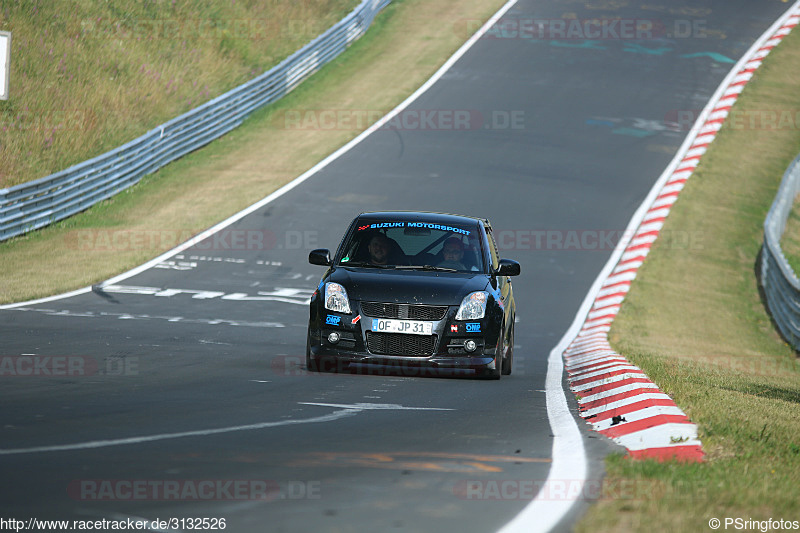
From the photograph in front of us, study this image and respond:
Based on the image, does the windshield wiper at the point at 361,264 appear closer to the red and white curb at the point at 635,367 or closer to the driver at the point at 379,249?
the driver at the point at 379,249

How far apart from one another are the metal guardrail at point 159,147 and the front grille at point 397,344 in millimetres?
11877

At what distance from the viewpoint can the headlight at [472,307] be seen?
10.6 m

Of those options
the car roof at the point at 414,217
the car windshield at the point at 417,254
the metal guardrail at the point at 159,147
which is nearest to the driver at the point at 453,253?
A: the car windshield at the point at 417,254

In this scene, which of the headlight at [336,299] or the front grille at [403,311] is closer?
the front grille at [403,311]

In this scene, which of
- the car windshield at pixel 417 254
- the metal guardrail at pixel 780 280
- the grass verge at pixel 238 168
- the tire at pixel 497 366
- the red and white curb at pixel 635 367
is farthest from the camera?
the grass verge at pixel 238 168

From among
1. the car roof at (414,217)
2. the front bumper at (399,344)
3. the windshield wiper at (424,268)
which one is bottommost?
the front bumper at (399,344)

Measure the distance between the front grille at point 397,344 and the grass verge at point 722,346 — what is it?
2.24 m

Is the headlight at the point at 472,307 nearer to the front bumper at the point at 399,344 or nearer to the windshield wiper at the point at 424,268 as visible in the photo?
the front bumper at the point at 399,344

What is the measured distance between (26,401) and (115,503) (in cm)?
318

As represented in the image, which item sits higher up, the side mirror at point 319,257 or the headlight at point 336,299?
the side mirror at point 319,257

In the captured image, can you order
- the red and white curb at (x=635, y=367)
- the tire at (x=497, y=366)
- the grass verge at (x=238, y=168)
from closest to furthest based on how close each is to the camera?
the red and white curb at (x=635, y=367) < the tire at (x=497, y=366) < the grass verge at (x=238, y=168)

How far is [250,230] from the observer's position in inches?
826

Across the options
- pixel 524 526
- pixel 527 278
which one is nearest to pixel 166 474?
pixel 524 526

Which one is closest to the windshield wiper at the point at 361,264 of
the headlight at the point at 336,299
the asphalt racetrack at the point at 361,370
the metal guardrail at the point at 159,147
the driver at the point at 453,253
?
the driver at the point at 453,253
